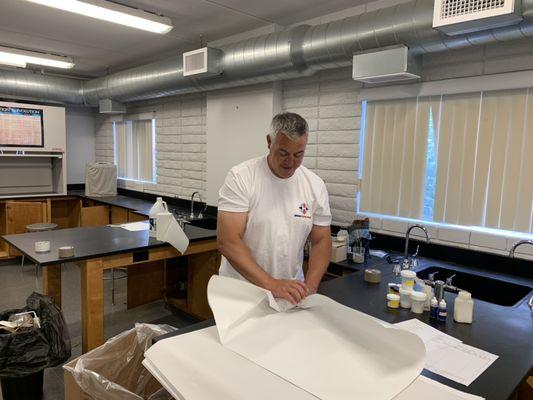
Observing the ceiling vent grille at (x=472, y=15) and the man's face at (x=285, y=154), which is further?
the ceiling vent grille at (x=472, y=15)

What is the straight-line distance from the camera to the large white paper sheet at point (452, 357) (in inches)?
46.9

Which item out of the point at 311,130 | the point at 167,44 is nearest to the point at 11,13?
the point at 167,44

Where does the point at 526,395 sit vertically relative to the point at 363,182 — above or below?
below

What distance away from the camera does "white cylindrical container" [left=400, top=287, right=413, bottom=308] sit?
1.72 meters

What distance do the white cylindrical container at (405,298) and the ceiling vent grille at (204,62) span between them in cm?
253

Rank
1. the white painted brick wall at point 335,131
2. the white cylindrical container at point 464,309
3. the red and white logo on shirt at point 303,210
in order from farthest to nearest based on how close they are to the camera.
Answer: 1. the white painted brick wall at point 335,131
2. the red and white logo on shirt at point 303,210
3. the white cylindrical container at point 464,309

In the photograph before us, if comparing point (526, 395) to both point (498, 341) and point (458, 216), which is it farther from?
point (458, 216)

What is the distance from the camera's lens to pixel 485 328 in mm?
1562

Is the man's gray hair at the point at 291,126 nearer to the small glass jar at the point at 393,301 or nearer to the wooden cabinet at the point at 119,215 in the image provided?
the small glass jar at the point at 393,301

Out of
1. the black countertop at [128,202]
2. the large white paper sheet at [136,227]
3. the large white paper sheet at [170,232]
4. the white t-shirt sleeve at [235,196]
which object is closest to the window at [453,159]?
the large white paper sheet at [170,232]

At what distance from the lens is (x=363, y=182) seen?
3.16 meters

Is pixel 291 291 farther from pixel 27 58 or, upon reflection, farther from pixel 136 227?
pixel 27 58

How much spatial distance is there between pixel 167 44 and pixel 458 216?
336cm

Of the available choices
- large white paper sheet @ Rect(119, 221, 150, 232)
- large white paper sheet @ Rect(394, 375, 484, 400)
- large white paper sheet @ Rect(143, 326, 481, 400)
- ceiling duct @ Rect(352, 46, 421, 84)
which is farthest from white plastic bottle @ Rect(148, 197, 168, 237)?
large white paper sheet @ Rect(394, 375, 484, 400)
